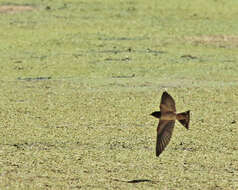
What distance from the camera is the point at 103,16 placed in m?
8.01

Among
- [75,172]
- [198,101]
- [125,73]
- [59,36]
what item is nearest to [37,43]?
[59,36]

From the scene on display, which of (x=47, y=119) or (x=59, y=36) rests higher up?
(x=59, y=36)

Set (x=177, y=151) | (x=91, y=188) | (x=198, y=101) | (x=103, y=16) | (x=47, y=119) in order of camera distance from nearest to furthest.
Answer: (x=91, y=188) < (x=177, y=151) < (x=47, y=119) < (x=198, y=101) < (x=103, y=16)

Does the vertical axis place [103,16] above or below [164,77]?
above

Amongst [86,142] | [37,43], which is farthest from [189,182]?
[37,43]

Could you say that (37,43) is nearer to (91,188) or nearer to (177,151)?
(177,151)

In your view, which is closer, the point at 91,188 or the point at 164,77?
the point at 91,188

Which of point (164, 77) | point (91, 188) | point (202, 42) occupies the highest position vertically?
point (202, 42)

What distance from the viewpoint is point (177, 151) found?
12.6 ft

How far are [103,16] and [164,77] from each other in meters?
2.45

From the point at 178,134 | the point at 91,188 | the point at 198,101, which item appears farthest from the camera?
the point at 198,101

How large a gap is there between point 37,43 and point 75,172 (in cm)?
342

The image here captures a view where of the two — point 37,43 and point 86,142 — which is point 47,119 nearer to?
point 86,142

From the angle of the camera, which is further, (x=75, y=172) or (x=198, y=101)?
(x=198, y=101)
